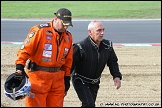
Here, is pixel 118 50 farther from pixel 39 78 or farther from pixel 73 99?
pixel 39 78

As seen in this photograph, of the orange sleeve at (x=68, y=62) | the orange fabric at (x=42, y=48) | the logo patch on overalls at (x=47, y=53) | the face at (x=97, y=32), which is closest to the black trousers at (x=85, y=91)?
Result: the orange sleeve at (x=68, y=62)

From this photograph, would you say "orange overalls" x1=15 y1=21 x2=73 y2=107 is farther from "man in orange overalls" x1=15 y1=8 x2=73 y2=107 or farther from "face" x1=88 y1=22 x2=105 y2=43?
"face" x1=88 y1=22 x2=105 y2=43

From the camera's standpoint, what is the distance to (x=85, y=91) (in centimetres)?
708

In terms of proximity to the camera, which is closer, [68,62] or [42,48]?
[42,48]

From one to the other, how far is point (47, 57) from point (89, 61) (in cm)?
107

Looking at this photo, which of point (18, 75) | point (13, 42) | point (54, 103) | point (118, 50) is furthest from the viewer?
point (13, 42)

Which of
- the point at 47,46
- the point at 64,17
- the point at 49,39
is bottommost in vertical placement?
the point at 47,46

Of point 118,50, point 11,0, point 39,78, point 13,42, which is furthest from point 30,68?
point 11,0

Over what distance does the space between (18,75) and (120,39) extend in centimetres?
1346

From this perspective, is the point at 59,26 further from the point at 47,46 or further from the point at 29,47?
the point at 29,47

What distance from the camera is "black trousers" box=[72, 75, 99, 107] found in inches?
275

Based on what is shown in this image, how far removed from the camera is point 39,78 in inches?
246

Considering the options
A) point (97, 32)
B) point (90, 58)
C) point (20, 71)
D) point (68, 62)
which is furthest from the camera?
point (90, 58)

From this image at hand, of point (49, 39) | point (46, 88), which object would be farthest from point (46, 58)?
point (46, 88)
